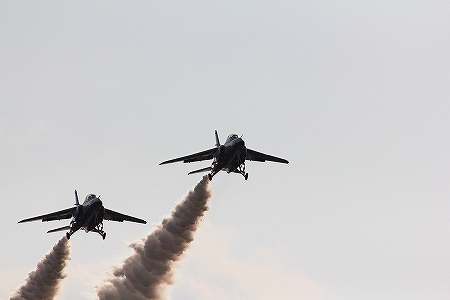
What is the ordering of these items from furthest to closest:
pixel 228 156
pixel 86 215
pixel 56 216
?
pixel 56 216
pixel 86 215
pixel 228 156

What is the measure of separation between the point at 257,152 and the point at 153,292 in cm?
2182

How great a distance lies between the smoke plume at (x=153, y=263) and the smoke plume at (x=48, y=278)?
6.31 meters

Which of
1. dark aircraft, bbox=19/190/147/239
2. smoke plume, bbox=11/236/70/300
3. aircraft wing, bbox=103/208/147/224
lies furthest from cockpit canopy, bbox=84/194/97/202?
smoke plume, bbox=11/236/70/300

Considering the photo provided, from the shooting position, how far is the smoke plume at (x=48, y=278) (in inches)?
4668

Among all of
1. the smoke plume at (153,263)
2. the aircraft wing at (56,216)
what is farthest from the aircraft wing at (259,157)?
the aircraft wing at (56,216)

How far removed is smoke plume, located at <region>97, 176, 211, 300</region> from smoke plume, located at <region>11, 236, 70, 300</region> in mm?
6312

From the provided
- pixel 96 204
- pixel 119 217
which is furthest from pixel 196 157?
pixel 119 217

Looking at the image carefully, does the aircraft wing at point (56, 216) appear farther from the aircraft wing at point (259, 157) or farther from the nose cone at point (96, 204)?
the aircraft wing at point (259, 157)

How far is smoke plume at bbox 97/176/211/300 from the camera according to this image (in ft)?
375

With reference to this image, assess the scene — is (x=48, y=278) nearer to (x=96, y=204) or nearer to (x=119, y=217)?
(x=119, y=217)

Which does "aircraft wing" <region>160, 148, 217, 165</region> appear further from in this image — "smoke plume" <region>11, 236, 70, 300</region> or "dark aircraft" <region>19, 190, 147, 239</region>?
"smoke plume" <region>11, 236, 70, 300</region>

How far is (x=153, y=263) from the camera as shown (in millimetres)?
116250

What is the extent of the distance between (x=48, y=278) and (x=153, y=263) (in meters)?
13.8

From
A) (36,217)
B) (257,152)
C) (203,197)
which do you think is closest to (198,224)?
(203,197)
